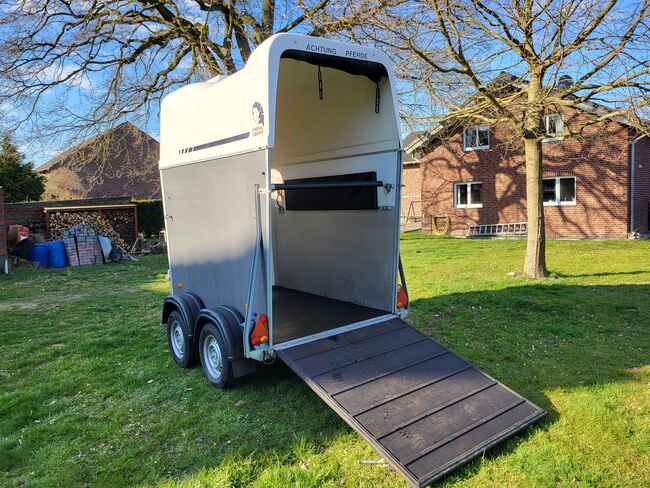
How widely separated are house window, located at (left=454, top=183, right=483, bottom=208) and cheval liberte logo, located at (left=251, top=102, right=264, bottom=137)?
1909cm

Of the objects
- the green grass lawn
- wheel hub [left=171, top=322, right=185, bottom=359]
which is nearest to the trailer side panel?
wheel hub [left=171, top=322, right=185, bottom=359]

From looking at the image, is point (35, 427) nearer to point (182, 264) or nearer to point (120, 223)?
point (182, 264)

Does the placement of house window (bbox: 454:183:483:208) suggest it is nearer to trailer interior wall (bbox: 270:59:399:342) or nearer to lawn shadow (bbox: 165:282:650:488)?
lawn shadow (bbox: 165:282:650:488)

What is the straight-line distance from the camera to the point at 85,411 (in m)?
4.49

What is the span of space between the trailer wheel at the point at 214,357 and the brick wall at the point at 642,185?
62.1 feet

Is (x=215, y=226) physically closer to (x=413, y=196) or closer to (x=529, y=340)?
(x=529, y=340)

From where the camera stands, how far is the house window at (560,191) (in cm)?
1920

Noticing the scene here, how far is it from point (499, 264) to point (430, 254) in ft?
9.97

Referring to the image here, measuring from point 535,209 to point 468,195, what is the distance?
1256 centimetres

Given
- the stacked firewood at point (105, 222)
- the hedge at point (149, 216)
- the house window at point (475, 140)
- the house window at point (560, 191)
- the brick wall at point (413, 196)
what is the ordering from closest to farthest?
the stacked firewood at point (105, 222)
the house window at point (560, 191)
the house window at point (475, 140)
the hedge at point (149, 216)
the brick wall at point (413, 196)

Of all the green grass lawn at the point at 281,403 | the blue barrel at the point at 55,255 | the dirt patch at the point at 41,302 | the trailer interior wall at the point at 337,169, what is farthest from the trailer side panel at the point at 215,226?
the blue barrel at the point at 55,255

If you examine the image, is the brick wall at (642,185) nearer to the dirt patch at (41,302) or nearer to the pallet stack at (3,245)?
the dirt patch at (41,302)

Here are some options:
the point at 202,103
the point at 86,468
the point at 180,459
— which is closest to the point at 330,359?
the point at 180,459

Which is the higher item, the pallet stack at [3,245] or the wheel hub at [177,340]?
the pallet stack at [3,245]
